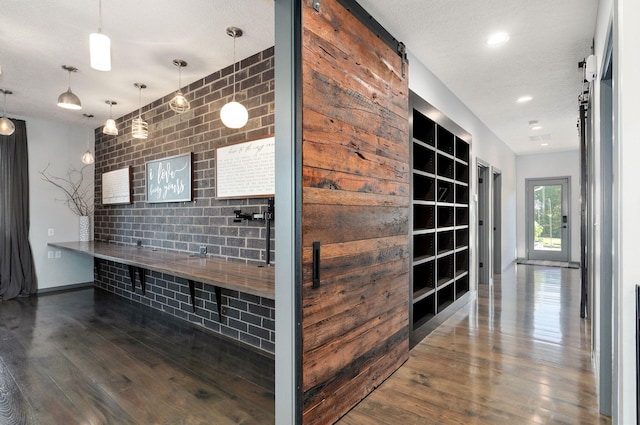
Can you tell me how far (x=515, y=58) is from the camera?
125 inches

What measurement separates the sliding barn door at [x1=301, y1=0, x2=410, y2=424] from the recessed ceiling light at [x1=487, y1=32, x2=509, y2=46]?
812mm

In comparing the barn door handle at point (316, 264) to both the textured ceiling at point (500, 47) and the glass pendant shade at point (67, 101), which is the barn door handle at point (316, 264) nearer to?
the textured ceiling at point (500, 47)

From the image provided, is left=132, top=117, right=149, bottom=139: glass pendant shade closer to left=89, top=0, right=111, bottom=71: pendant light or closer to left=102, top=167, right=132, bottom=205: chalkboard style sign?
left=102, top=167, right=132, bottom=205: chalkboard style sign

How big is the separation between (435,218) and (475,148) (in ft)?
6.65

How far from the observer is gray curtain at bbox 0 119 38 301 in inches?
190

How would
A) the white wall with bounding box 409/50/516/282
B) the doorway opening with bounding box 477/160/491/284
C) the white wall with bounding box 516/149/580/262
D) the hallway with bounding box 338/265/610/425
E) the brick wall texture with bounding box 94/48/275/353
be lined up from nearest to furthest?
the hallway with bounding box 338/265/610/425 → the brick wall texture with bounding box 94/48/275/353 → the white wall with bounding box 409/50/516/282 → the doorway opening with bounding box 477/160/491/284 → the white wall with bounding box 516/149/580/262

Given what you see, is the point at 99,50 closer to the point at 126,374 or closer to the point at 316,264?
the point at 316,264

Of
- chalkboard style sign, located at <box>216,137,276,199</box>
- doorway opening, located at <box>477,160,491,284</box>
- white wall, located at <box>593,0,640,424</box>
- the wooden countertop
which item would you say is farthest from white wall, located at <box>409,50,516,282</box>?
the wooden countertop

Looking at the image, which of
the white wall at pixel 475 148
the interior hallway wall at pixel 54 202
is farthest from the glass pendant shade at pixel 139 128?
the white wall at pixel 475 148

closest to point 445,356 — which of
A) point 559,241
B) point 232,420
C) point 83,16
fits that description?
point 232,420

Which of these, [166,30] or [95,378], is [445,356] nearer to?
[95,378]

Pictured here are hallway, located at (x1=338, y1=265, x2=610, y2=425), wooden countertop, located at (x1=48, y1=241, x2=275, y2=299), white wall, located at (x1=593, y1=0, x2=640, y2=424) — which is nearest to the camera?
white wall, located at (x1=593, y1=0, x2=640, y2=424)

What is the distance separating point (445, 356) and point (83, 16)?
387cm

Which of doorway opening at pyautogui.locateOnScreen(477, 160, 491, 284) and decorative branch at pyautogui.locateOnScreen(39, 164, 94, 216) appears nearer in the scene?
decorative branch at pyautogui.locateOnScreen(39, 164, 94, 216)
